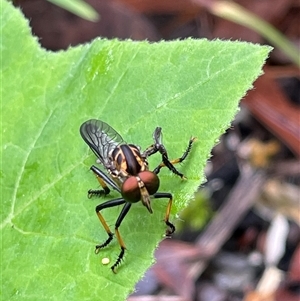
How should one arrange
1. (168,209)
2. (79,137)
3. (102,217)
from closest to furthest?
1. (168,209)
2. (102,217)
3. (79,137)

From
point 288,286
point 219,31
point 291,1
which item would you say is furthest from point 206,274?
point 291,1

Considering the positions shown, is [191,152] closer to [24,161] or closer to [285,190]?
[24,161]

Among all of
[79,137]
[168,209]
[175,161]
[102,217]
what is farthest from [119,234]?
[79,137]

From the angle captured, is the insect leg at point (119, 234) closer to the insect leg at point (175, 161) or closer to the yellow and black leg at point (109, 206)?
the yellow and black leg at point (109, 206)

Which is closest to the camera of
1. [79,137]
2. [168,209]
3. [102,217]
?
[168,209]

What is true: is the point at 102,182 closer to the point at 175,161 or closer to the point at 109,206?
the point at 109,206

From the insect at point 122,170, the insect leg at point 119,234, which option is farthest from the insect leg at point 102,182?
the insect leg at point 119,234

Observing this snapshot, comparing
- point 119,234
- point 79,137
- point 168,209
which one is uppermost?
point 79,137
